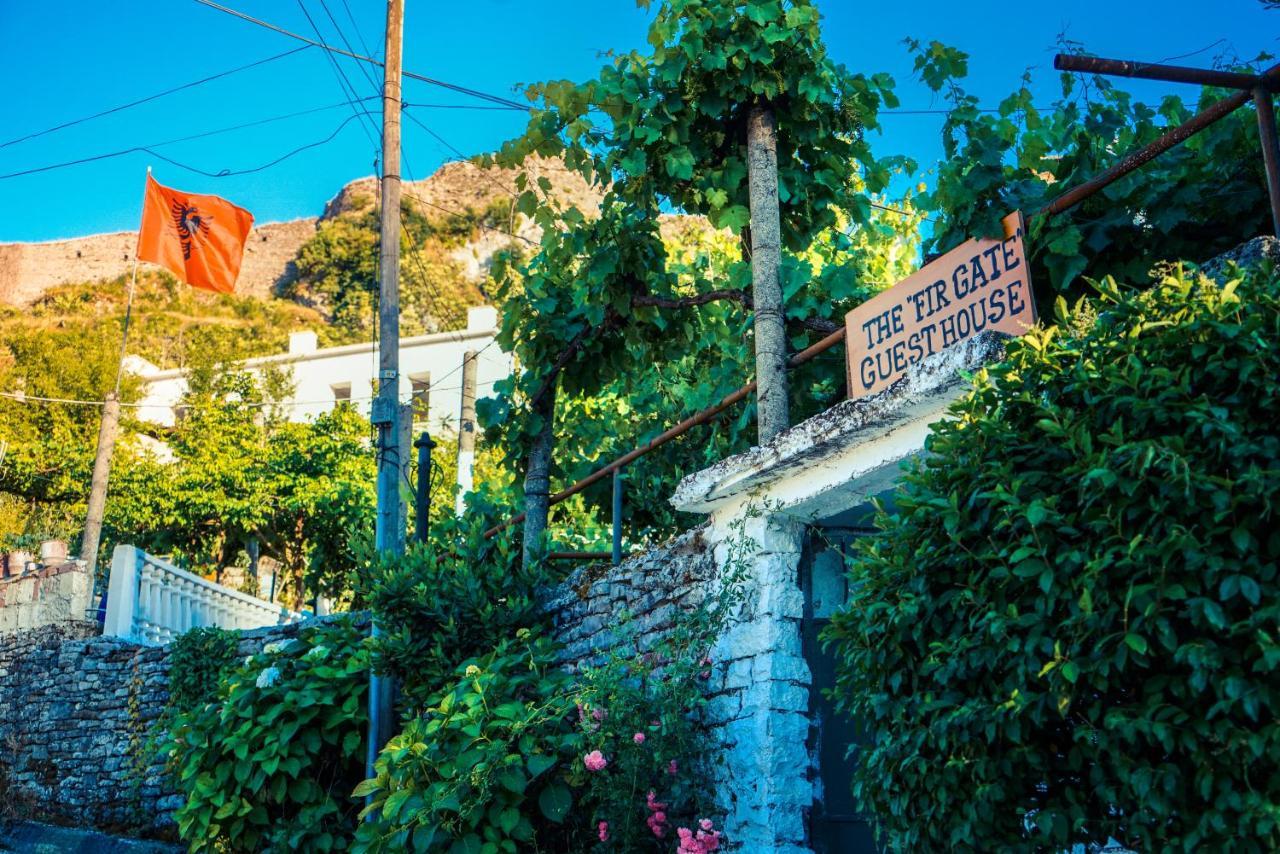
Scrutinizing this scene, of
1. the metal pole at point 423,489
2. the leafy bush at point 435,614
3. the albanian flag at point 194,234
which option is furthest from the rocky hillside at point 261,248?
the leafy bush at point 435,614

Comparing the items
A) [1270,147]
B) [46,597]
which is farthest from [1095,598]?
[46,597]

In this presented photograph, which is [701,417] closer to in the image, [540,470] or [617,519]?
[617,519]

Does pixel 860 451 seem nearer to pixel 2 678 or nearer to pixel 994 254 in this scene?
pixel 994 254

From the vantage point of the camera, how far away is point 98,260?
60.9 meters

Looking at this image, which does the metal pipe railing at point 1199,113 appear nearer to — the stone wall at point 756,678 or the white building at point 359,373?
the stone wall at point 756,678

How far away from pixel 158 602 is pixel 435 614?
6.85m

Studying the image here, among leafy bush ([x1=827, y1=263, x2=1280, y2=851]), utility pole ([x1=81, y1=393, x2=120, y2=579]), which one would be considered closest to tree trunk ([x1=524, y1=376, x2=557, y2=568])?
leafy bush ([x1=827, y1=263, x2=1280, y2=851])

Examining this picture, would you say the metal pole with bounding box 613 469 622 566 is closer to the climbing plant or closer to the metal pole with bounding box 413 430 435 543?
the climbing plant

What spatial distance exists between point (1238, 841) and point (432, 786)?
3.76 metres

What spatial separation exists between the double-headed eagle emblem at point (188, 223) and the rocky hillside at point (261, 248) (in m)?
40.3

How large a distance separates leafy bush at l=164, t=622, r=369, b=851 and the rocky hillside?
165ft

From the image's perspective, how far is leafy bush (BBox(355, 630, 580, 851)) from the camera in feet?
17.6

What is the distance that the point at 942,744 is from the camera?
10.3 feet

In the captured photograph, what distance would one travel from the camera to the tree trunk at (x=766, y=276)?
561cm
